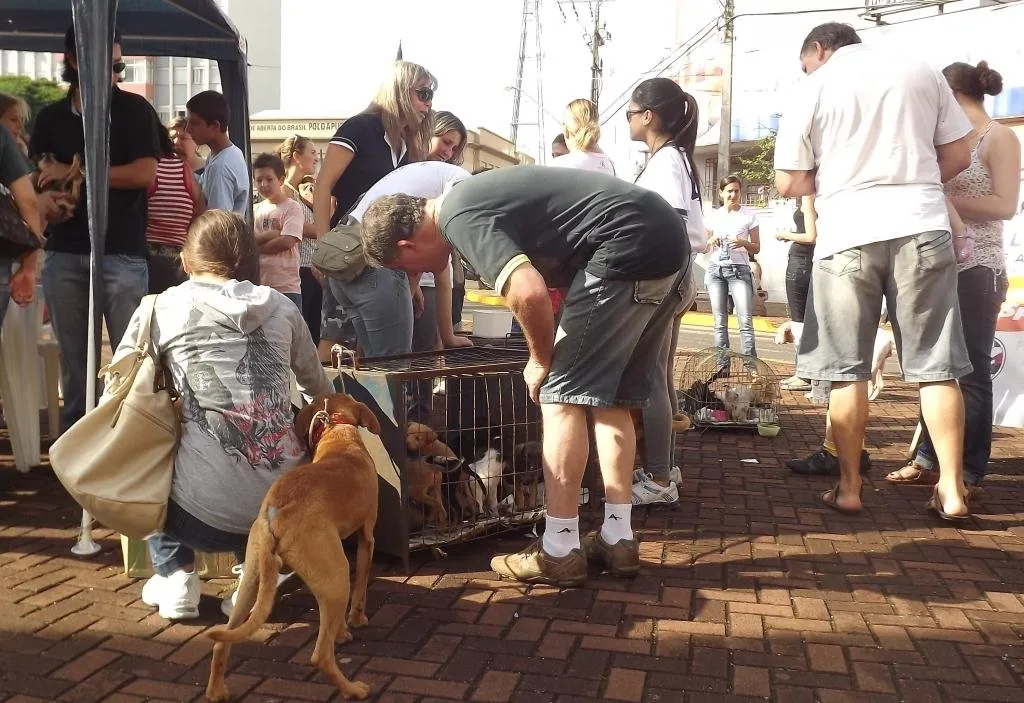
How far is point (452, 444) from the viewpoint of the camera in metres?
3.73

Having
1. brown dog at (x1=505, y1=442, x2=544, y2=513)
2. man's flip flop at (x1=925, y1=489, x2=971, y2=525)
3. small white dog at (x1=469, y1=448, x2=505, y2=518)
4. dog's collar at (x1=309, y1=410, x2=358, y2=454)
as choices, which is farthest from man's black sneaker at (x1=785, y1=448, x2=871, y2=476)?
dog's collar at (x1=309, y1=410, x2=358, y2=454)

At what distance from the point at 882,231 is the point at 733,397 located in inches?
96.6

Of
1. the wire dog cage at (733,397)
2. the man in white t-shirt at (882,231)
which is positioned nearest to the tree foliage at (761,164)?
the wire dog cage at (733,397)

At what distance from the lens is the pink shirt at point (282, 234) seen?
575 cm

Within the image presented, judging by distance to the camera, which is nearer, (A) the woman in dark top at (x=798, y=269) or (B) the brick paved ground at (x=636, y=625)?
(B) the brick paved ground at (x=636, y=625)

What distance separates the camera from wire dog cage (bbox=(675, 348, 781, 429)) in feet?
20.5

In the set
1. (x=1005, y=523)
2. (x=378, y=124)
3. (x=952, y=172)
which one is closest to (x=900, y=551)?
(x=1005, y=523)

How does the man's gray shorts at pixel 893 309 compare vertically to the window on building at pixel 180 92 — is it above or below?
below

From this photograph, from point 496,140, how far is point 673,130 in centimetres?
3332

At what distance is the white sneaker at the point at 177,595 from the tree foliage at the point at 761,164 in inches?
1209

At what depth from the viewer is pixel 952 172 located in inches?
164

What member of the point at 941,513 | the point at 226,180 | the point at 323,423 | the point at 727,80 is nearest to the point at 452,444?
the point at 323,423

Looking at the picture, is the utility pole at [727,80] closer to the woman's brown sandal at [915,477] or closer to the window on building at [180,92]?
the woman's brown sandal at [915,477]

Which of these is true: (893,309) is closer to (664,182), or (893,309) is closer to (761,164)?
(664,182)
